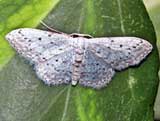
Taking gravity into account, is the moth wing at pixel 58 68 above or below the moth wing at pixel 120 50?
below

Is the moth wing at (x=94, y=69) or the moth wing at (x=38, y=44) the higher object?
the moth wing at (x=38, y=44)

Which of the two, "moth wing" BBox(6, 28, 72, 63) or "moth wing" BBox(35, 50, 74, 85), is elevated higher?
"moth wing" BBox(6, 28, 72, 63)

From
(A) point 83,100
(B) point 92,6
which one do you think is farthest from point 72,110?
(B) point 92,6

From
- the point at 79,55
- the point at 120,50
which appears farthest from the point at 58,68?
the point at 120,50

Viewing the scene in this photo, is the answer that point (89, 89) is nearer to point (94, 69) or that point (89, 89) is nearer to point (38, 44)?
point (94, 69)

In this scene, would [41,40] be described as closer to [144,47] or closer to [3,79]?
[3,79]
